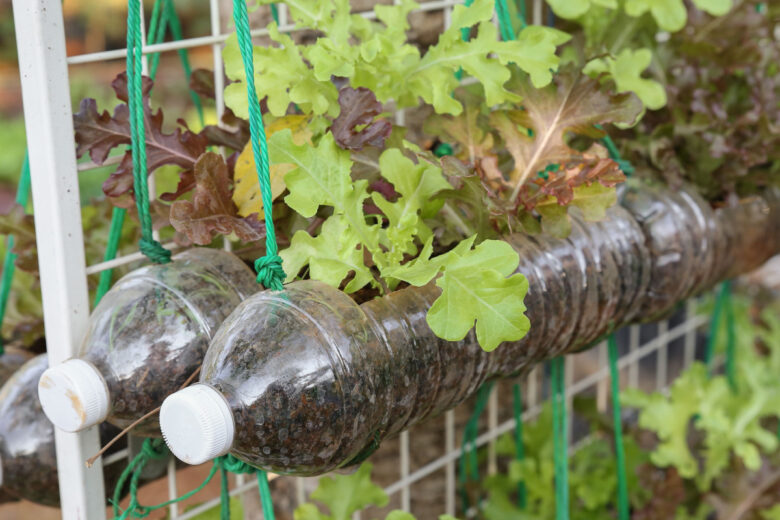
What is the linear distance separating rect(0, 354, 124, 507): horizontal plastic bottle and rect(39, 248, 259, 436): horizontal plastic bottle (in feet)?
0.41

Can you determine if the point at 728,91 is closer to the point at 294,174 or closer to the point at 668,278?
the point at 668,278

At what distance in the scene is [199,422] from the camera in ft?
1.64

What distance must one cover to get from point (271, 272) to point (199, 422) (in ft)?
0.36

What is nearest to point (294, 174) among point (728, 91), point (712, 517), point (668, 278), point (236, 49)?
point (236, 49)

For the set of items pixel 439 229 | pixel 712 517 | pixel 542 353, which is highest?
pixel 439 229

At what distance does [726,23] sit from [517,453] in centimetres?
56

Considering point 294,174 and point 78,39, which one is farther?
point 78,39

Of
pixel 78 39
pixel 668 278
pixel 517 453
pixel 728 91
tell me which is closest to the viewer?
pixel 668 278

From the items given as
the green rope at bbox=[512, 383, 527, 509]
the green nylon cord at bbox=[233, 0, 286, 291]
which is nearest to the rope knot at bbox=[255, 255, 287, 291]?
the green nylon cord at bbox=[233, 0, 286, 291]

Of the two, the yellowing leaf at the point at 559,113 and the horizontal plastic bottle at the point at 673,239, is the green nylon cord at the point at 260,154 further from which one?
the horizontal plastic bottle at the point at 673,239

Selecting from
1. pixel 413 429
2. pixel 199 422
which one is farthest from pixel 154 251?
pixel 413 429

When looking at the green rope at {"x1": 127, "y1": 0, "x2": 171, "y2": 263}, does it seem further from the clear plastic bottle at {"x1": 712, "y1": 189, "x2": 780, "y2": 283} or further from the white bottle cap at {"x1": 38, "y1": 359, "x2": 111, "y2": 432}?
the clear plastic bottle at {"x1": 712, "y1": 189, "x2": 780, "y2": 283}

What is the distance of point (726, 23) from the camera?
3.15 feet

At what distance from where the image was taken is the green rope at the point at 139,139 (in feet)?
2.07
